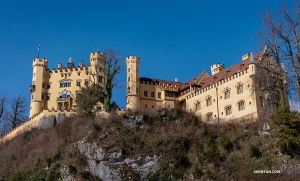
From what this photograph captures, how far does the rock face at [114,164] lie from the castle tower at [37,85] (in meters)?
25.8

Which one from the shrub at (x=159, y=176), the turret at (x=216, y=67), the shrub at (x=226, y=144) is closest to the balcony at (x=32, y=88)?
the turret at (x=216, y=67)

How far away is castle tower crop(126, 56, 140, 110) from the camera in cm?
6222

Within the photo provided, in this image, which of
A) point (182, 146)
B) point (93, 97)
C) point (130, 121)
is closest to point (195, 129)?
point (182, 146)

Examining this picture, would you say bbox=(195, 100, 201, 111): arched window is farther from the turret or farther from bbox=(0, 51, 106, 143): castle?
bbox=(0, 51, 106, 143): castle

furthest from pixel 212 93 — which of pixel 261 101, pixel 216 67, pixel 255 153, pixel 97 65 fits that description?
pixel 255 153

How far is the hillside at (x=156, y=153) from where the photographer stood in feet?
122

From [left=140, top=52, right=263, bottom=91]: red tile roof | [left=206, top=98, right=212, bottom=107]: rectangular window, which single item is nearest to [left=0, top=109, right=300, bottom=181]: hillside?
[left=206, top=98, right=212, bottom=107]: rectangular window

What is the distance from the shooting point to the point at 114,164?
40406 mm

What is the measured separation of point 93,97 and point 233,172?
76.0 feet

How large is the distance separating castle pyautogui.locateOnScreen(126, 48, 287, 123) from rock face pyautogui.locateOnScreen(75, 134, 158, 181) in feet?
26.3

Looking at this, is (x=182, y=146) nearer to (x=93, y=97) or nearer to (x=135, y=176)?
(x=135, y=176)

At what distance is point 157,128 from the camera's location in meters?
45.1

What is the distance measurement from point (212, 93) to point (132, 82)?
1168 centimetres

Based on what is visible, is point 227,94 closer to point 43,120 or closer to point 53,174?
point 43,120
